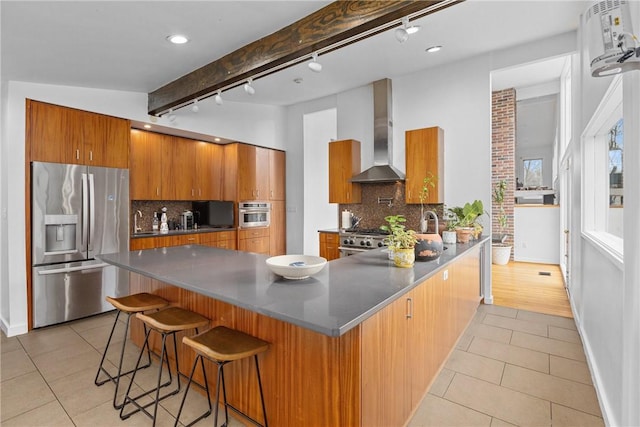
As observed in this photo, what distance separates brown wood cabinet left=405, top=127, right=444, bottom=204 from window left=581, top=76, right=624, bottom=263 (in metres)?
1.50

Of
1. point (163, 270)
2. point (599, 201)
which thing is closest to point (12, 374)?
point (163, 270)

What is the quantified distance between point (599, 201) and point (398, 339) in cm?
266

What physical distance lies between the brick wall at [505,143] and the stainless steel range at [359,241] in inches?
144

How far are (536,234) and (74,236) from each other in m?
7.98

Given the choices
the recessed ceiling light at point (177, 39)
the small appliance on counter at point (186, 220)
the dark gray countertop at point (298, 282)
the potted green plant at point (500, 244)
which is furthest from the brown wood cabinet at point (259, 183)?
the potted green plant at point (500, 244)

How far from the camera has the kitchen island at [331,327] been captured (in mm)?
1357

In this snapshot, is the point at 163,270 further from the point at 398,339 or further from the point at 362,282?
the point at 398,339

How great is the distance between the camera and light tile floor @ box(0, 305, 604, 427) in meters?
1.97

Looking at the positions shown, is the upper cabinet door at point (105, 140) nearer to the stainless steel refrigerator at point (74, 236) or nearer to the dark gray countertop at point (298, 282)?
the stainless steel refrigerator at point (74, 236)

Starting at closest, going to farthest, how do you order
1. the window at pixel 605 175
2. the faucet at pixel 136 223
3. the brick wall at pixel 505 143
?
the window at pixel 605 175
the faucet at pixel 136 223
the brick wall at pixel 505 143

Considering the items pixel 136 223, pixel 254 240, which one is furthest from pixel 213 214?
pixel 136 223

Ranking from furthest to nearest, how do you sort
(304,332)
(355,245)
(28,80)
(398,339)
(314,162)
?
(314,162) → (355,245) → (28,80) → (398,339) → (304,332)

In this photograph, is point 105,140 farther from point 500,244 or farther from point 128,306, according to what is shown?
point 500,244

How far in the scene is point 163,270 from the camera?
2092 millimetres
